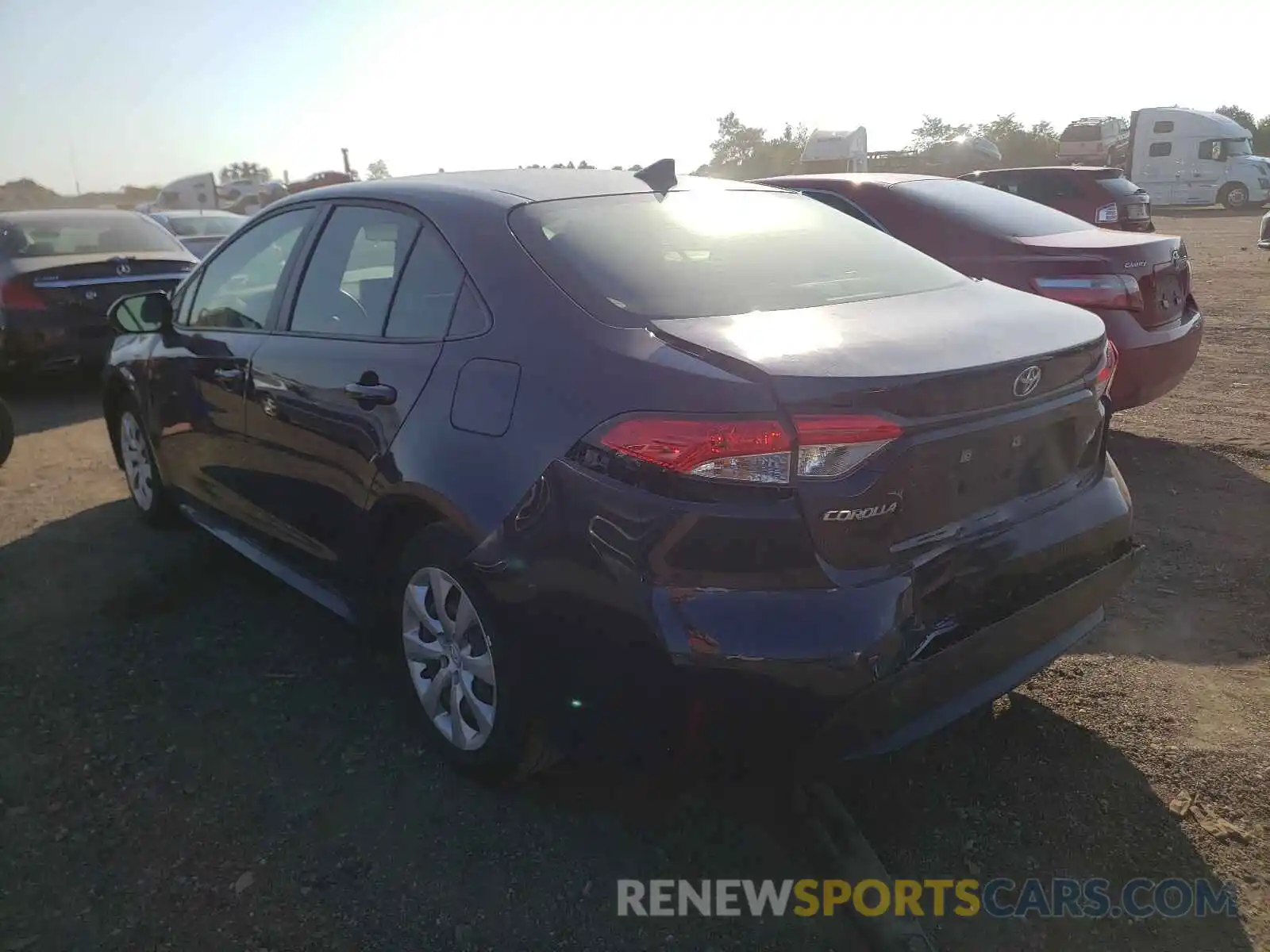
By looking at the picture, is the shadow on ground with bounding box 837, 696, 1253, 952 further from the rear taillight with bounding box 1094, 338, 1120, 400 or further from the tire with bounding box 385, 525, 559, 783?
the rear taillight with bounding box 1094, 338, 1120, 400

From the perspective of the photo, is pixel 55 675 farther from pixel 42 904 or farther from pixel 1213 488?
pixel 1213 488

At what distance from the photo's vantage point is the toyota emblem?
2299 millimetres

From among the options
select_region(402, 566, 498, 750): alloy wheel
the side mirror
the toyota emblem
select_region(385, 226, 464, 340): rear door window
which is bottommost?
select_region(402, 566, 498, 750): alloy wheel

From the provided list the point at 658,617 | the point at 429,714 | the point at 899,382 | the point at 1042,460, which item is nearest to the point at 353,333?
the point at 429,714

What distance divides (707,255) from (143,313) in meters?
2.76

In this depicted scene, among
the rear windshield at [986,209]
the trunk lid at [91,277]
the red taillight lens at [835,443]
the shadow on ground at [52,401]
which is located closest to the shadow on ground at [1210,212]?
the rear windshield at [986,209]

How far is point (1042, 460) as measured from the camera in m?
2.46

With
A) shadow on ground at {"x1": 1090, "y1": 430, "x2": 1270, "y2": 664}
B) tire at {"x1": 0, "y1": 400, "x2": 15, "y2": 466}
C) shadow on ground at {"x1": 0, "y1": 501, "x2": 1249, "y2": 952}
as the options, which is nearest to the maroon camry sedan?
shadow on ground at {"x1": 1090, "y1": 430, "x2": 1270, "y2": 664}

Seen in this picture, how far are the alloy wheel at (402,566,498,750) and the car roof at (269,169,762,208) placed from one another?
3.81 feet

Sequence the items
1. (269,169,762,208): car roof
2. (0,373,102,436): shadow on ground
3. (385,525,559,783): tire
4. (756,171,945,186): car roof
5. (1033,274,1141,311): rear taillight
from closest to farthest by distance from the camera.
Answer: (385,525,559,783): tire < (269,169,762,208): car roof < (1033,274,1141,311): rear taillight < (756,171,945,186): car roof < (0,373,102,436): shadow on ground

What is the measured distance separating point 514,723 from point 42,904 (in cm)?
122

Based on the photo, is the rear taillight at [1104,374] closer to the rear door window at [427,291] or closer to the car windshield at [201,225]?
the rear door window at [427,291]

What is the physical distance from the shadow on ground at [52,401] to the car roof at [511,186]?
16.2ft

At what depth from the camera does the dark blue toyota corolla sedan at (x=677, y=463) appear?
204 centimetres
